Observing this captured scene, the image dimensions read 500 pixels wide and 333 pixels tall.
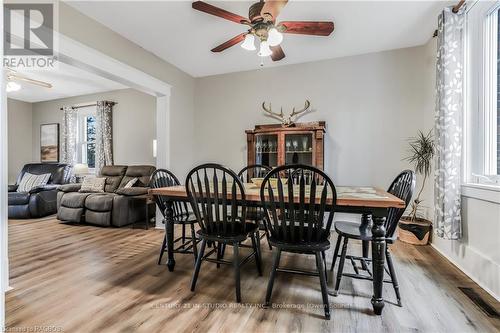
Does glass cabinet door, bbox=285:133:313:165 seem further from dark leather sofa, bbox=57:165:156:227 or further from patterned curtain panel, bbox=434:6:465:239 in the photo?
dark leather sofa, bbox=57:165:156:227

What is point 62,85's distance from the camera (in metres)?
5.20

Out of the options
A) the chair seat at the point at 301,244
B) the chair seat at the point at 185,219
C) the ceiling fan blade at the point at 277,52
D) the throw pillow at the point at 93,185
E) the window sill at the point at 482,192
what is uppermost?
the ceiling fan blade at the point at 277,52

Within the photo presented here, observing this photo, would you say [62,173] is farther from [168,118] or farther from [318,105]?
[318,105]

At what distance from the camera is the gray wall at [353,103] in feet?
11.6

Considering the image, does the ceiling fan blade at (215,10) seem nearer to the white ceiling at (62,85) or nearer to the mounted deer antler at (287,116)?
the mounted deer antler at (287,116)

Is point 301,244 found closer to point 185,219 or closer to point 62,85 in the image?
point 185,219

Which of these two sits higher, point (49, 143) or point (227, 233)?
point (49, 143)

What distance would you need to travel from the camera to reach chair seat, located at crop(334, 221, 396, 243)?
1.90 metres

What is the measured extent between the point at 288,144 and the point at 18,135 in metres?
6.81

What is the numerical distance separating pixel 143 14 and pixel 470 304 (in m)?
3.87

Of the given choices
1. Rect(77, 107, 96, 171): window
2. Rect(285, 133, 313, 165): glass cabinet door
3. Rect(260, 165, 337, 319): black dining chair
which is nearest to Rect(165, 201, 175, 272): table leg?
Rect(260, 165, 337, 319): black dining chair

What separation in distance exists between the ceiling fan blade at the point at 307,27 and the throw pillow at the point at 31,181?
5.39m

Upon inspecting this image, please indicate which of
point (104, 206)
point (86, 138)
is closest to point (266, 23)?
point (104, 206)

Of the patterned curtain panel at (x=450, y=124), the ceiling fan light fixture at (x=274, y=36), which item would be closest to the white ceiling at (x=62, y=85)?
the ceiling fan light fixture at (x=274, y=36)
